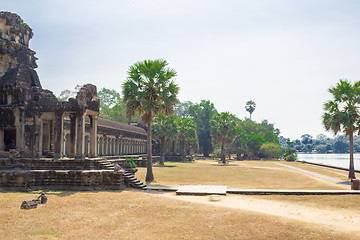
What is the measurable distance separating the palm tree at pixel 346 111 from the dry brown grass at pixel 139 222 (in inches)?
899

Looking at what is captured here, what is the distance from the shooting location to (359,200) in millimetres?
17469

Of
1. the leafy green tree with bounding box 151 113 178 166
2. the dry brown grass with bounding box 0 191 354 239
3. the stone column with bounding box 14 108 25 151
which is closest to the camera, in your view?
the dry brown grass with bounding box 0 191 354 239

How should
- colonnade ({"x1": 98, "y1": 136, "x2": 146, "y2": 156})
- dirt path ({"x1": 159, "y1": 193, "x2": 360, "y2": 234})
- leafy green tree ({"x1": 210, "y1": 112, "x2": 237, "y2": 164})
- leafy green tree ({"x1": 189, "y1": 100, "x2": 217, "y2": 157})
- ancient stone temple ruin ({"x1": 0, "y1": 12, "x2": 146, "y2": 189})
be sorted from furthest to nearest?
leafy green tree ({"x1": 189, "y1": 100, "x2": 217, "y2": 157}) < leafy green tree ({"x1": 210, "y1": 112, "x2": 237, "y2": 164}) < colonnade ({"x1": 98, "y1": 136, "x2": 146, "y2": 156}) < ancient stone temple ruin ({"x1": 0, "y1": 12, "x2": 146, "y2": 189}) < dirt path ({"x1": 159, "y1": 193, "x2": 360, "y2": 234})

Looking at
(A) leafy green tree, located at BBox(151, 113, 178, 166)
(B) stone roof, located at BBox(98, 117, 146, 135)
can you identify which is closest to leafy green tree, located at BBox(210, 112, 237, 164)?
(A) leafy green tree, located at BBox(151, 113, 178, 166)

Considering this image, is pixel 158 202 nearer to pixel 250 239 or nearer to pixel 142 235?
pixel 142 235

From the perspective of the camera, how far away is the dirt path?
40.2ft

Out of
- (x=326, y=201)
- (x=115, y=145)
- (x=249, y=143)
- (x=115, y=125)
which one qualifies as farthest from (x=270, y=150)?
(x=326, y=201)

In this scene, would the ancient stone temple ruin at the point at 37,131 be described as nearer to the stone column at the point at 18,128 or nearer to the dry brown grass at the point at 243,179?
the stone column at the point at 18,128

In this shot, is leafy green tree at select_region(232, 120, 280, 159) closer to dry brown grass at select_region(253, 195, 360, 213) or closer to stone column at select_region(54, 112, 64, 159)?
dry brown grass at select_region(253, 195, 360, 213)

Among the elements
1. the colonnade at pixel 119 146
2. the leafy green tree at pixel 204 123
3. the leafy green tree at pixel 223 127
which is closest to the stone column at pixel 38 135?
the colonnade at pixel 119 146

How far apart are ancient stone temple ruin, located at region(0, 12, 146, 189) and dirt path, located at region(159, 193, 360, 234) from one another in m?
5.50

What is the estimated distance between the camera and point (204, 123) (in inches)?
3967

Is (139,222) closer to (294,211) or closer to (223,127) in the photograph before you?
(294,211)

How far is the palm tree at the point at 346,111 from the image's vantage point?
104 feet
